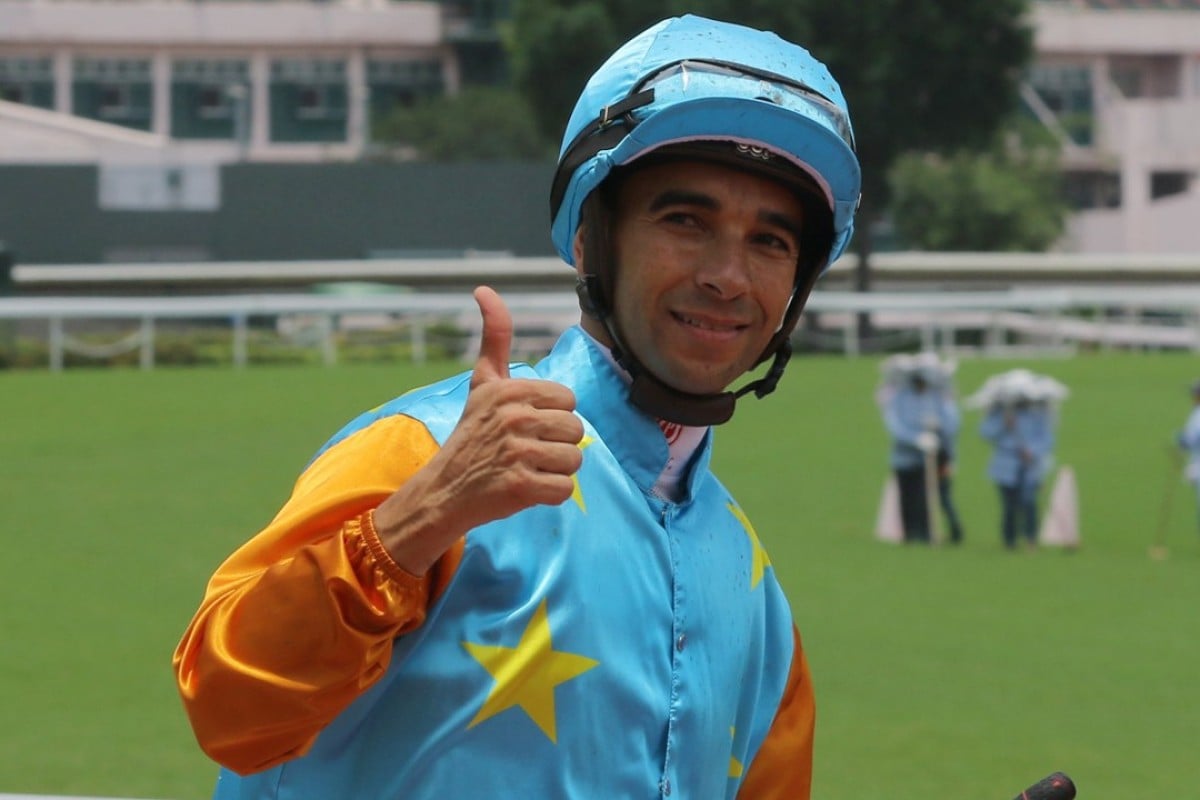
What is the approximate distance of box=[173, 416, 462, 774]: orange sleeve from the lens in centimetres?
176

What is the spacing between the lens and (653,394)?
2.12 m

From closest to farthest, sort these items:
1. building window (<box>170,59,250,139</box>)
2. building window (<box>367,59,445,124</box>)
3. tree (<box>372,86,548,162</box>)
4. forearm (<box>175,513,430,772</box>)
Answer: forearm (<box>175,513,430,772</box>), tree (<box>372,86,548,162</box>), building window (<box>170,59,250,139</box>), building window (<box>367,59,445,124</box>)

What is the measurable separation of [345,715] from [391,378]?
63.6ft

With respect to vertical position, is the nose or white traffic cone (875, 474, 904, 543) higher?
the nose

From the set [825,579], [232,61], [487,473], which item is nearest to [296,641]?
[487,473]

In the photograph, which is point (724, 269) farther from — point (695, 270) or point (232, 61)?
point (232, 61)

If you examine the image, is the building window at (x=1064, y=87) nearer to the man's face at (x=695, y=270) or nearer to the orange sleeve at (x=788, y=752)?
the orange sleeve at (x=788, y=752)

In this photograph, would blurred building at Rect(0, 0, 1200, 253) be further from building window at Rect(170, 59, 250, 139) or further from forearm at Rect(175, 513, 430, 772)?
forearm at Rect(175, 513, 430, 772)

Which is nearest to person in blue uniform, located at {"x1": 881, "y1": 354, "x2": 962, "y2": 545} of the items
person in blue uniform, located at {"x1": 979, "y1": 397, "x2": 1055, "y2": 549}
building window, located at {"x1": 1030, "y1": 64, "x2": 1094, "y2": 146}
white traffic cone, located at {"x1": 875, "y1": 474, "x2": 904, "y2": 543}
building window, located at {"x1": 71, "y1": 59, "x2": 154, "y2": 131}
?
white traffic cone, located at {"x1": 875, "y1": 474, "x2": 904, "y2": 543}

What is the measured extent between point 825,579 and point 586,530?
10.00m

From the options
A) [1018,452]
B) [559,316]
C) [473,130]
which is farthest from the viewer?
[473,130]

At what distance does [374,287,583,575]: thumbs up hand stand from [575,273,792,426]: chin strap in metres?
0.32

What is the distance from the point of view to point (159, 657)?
9.58 m

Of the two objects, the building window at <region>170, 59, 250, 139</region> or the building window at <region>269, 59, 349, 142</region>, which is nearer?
the building window at <region>170, 59, 250, 139</region>
